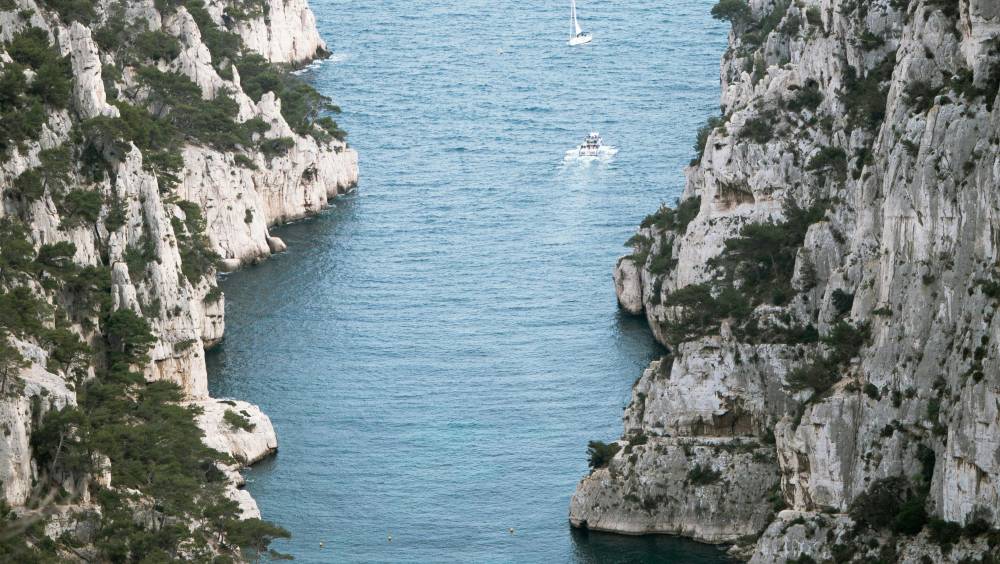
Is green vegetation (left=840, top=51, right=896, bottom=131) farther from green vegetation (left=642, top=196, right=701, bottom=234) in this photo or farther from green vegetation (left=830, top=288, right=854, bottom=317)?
green vegetation (left=642, top=196, right=701, bottom=234)

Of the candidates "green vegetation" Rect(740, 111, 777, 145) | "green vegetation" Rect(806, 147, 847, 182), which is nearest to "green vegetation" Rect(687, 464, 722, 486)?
"green vegetation" Rect(806, 147, 847, 182)

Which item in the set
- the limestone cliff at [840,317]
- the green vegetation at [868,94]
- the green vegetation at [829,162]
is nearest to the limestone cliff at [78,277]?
the limestone cliff at [840,317]

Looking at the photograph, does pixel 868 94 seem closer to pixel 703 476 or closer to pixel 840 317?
pixel 840 317

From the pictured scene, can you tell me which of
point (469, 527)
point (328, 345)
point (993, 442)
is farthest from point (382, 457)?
point (993, 442)

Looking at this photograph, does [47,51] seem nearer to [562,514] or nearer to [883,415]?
[562,514]

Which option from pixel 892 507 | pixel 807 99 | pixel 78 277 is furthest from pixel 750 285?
pixel 78 277

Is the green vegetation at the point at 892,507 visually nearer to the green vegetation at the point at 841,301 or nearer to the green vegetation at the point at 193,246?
the green vegetation at the point at 841,301

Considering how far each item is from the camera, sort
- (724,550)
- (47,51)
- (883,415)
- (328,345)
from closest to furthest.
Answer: (883,415)
(724,550)
(47,51)
(328,345)
